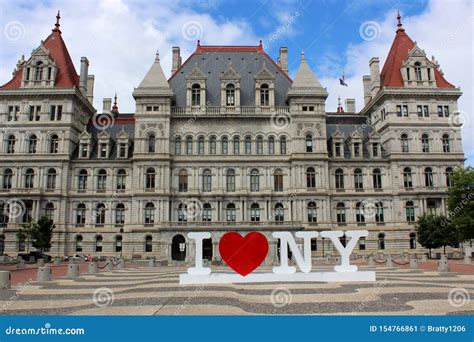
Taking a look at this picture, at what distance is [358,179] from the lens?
55.6 metres

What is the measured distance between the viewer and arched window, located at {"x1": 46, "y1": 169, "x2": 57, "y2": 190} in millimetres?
54456

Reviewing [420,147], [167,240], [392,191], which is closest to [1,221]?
[167,240]

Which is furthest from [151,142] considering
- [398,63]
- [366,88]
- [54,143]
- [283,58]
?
[398,63]

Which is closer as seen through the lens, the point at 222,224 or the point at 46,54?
the point at 222,224

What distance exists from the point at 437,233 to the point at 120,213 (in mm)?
36710

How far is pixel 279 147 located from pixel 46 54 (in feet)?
106

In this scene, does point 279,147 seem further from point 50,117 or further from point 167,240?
point 50,117

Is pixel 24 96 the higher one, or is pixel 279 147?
pixel 24 96

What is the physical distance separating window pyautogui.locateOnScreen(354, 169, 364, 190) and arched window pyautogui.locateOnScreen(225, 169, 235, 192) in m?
15.4

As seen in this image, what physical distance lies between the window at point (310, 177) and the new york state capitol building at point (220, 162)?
0.15 meters

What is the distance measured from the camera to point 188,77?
5566cm

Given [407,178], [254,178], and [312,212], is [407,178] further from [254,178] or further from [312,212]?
[254,178]

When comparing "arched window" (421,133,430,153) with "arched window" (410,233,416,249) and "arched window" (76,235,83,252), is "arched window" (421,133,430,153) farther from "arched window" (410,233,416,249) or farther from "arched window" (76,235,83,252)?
"arched window" (76,235,83,252)

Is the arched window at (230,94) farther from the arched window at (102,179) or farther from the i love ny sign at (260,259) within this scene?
the i love ny sign at (260,259)
